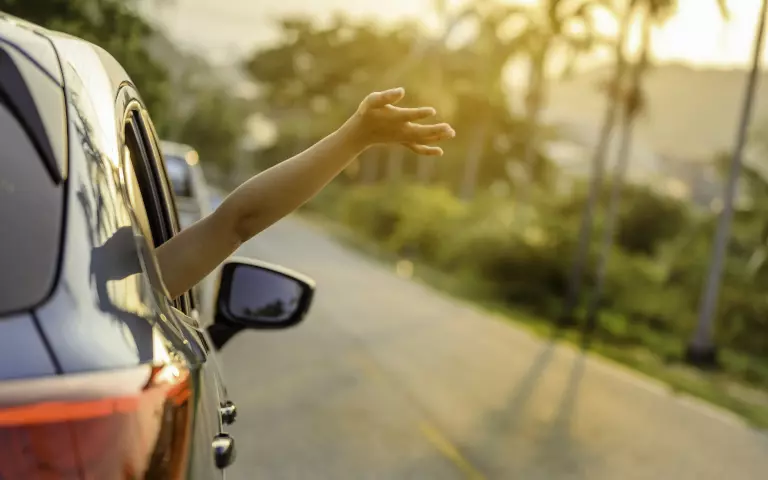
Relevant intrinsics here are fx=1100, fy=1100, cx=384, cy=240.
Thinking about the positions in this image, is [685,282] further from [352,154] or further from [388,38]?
[388,38]

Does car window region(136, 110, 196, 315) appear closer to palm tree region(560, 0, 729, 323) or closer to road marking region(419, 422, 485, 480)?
road marking region(419, 422, 485, 480)

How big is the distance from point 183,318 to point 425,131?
73cm

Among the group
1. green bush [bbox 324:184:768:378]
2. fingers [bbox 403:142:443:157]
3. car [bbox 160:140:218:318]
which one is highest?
fingers [bbox 403:142:443:157]

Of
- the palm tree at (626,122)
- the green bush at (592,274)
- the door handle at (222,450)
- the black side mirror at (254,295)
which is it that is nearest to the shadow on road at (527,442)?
the black side mirror at (254,295)

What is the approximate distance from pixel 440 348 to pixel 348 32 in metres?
68.3

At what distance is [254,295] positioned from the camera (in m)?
2.85

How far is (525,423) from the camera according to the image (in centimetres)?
965

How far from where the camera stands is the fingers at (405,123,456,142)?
248cm

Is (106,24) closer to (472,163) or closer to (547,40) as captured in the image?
(547,40)

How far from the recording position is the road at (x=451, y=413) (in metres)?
7.88

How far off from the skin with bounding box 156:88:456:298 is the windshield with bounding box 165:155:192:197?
827cm

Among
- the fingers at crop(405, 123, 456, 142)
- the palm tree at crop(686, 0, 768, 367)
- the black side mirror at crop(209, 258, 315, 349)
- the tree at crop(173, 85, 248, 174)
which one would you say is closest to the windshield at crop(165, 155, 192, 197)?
the black side mirror at crop(209, 258, 315, 349)

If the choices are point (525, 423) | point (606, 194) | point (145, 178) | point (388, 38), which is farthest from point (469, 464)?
point (388, 38)

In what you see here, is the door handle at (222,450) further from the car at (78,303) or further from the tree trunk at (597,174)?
the tree trunk at (597,174)
